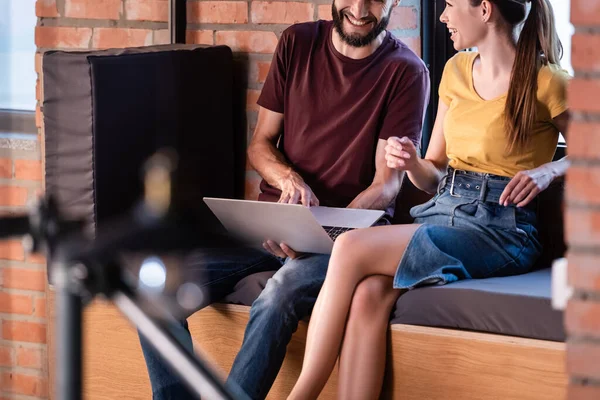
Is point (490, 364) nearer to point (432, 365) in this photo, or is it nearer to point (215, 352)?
point (432, 365)

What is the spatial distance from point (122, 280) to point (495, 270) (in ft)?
4.67

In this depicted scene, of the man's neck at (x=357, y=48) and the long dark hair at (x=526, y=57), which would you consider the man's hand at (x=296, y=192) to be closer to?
the man's neck at (x=357, y=48)

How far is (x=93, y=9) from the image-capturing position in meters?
2.53

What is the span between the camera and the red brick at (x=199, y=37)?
2.49 meters

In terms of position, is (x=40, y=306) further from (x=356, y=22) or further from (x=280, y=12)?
(x=356, y=22)

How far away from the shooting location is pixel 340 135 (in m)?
2.17

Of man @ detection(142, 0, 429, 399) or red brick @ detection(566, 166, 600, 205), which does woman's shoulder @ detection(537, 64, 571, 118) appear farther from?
red brick @ detection(566, 166, 600, 205)

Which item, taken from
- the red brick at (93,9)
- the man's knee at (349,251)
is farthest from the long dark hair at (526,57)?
the red brick at (93,9)

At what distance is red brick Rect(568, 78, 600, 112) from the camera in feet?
3.43

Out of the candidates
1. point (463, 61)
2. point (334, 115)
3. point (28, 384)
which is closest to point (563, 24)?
point (463, 61)

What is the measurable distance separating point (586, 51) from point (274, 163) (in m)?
1.21

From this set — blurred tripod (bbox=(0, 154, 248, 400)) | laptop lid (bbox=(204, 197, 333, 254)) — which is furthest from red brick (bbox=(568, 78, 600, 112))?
laptop lid (bbox=(204, 197, 333, 254))

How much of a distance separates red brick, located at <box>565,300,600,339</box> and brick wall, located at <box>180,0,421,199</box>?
142 centimetres

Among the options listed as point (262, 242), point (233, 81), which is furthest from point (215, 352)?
point (233, 81)
